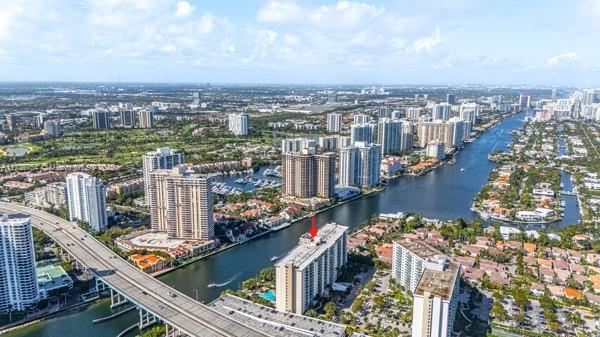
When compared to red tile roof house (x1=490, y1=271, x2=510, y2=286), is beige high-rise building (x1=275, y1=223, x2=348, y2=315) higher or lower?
higher

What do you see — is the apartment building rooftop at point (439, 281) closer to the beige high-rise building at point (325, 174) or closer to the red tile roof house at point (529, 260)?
the red tile roof house at point (529, 260)

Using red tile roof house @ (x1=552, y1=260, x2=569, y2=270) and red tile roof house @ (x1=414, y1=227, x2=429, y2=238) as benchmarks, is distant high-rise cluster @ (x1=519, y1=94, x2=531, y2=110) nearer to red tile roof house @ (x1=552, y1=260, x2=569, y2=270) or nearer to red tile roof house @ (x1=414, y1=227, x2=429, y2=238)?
red tile roof house @ (x1=414, y1=227, x2=429, y2=238)

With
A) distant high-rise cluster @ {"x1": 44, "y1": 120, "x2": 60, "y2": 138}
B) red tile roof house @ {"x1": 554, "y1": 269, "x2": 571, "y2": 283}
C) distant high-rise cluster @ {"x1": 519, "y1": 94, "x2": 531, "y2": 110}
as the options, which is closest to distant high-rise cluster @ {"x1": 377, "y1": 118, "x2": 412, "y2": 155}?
red tile roof house @ {"x1": 554, "y1": 269, "x2": 571, "y2": 283}

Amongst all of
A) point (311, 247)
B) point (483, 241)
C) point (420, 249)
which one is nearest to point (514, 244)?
point (483, 241)

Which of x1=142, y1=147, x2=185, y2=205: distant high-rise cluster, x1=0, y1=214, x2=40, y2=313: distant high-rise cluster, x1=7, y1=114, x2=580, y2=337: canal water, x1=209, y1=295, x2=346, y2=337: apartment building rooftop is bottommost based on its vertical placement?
x1=7, y1=114, x2=580, y2=337: canal water

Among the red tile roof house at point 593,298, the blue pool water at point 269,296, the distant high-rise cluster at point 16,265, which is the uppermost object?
the distant high-rise cluster at point 16,265

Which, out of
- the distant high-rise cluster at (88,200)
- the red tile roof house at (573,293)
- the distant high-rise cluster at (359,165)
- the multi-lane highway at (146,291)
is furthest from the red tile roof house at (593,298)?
the distant high-rise cluster at (88,200)
